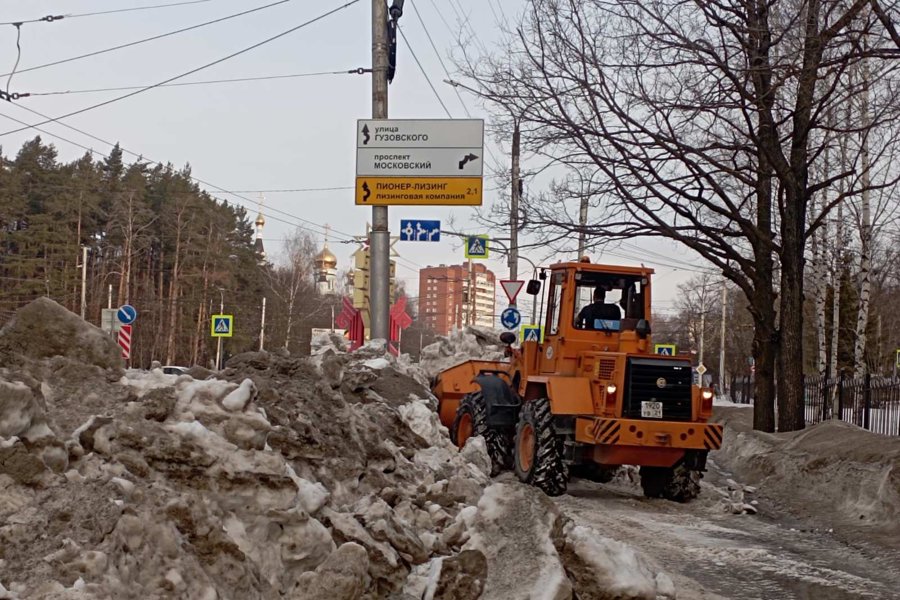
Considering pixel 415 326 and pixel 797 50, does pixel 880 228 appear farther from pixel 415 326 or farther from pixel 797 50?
pixel 415 326

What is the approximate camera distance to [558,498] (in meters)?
12.2

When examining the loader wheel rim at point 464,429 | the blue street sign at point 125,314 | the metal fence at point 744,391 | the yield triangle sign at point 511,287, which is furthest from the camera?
the metal fence at point 744,391

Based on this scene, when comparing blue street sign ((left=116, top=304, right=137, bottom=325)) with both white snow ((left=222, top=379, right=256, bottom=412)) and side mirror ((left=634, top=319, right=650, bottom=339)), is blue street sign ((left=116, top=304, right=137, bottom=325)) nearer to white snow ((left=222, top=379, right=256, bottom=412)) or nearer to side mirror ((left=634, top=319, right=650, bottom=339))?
side mirror ((left=634, top=319, right=650, bottom=339))

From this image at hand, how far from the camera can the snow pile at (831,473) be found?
11164 millimetres

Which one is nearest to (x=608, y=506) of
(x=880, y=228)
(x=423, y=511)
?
(x=423, y=511)

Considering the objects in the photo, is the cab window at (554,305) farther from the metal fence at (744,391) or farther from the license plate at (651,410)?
the metal fence at (744,391)

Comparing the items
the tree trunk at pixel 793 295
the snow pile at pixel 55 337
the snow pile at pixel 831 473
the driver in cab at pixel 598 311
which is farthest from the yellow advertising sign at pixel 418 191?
the snow pile at pixel 55 337

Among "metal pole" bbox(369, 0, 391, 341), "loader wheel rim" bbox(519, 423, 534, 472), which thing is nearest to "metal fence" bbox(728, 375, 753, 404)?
"metal pole" bbox(369, 0, 391, 341)

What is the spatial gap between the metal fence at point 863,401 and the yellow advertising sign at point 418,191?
778 cm

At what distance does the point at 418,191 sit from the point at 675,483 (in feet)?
25.9

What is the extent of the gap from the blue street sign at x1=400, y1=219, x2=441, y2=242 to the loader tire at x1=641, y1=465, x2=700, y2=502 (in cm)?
1138

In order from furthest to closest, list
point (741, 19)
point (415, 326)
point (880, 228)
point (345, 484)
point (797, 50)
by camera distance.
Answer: point (415, 326), point (880, 228), point (741, 19), point (797, 50), point (345, 484)

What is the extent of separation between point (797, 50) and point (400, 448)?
664 centimetres

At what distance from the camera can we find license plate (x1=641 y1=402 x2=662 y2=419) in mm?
12039
